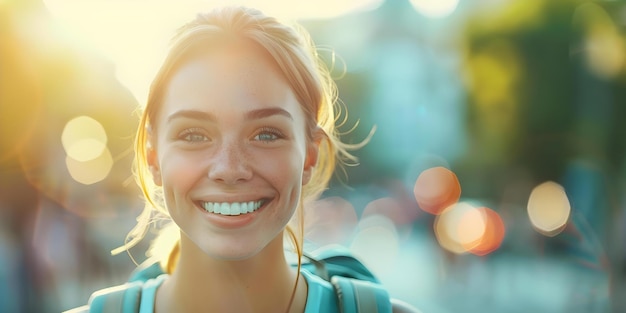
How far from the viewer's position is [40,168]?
879 centimetres

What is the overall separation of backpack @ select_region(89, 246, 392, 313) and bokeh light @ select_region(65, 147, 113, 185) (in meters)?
8.83

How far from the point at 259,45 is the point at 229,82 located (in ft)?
0.65

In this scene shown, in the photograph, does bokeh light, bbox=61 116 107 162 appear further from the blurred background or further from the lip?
the lip

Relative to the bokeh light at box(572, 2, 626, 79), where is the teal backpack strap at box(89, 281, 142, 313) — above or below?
below

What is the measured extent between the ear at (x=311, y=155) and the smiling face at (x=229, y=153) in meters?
0.17

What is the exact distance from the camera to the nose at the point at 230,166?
222cm

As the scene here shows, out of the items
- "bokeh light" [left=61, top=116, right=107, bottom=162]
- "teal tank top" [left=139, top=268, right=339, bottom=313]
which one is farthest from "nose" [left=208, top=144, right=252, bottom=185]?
"bokeh light" [left=61, top=116, right=107, bottom=162]

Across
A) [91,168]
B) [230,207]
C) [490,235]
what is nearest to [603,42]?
[490,235]

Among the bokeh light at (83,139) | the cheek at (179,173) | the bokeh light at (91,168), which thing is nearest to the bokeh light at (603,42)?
the bokeh light at (83,139)

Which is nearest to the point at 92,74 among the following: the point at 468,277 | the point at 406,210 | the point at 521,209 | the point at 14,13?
the point at 14,13

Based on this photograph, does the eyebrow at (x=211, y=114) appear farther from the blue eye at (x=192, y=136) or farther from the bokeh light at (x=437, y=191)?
the bokeh light at (x=437, y=191)

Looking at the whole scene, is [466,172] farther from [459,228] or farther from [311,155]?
[311,155]

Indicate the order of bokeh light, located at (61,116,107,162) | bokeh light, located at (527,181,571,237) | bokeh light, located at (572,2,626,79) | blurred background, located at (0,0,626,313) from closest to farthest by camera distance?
1. blurred background, located at (0,0,626,313)
2. bokeh light, located at (61,116,107,162)
3. bokeh light, located at (572,2,626,79)
4. bokeh light, located at (527,181,571,237)

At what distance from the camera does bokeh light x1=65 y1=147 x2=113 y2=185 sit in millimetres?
11984
